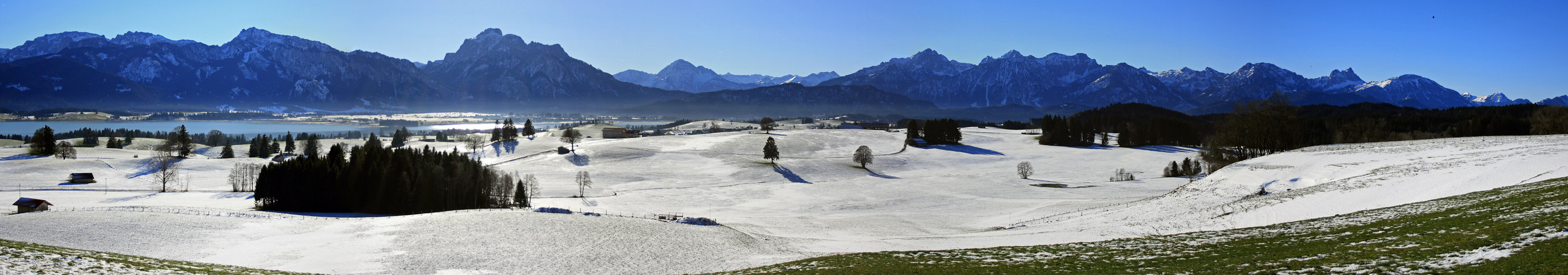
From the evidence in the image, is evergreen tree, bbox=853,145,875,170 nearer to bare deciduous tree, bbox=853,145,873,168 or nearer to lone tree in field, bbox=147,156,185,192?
bare deciduous tree, bbox=853,145,873,168

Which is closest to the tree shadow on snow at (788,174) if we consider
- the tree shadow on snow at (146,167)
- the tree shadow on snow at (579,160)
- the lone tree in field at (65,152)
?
the tree shadow on snow at (579,160)

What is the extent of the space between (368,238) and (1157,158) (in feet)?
374

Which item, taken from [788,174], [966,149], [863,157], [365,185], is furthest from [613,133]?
[365,185]

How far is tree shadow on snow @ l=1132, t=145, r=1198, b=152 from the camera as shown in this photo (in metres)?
127

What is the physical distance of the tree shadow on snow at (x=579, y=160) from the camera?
10332 centimetres

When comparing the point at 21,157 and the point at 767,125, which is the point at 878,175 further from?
the point at 21,157

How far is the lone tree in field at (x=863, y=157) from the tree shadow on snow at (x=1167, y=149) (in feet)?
201

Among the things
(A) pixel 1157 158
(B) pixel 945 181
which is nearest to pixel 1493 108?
(A) pixel 1157 158

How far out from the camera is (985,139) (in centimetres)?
15312

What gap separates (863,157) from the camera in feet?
334

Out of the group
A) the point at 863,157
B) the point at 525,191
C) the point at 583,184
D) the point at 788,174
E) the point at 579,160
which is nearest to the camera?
the point at 525,191

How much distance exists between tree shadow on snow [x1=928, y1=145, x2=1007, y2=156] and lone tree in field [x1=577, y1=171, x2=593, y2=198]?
73.7m

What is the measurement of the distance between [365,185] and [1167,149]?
13292 centimetres

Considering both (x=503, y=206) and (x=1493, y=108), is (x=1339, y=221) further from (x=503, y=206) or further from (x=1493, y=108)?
(x=1493, y=108)
